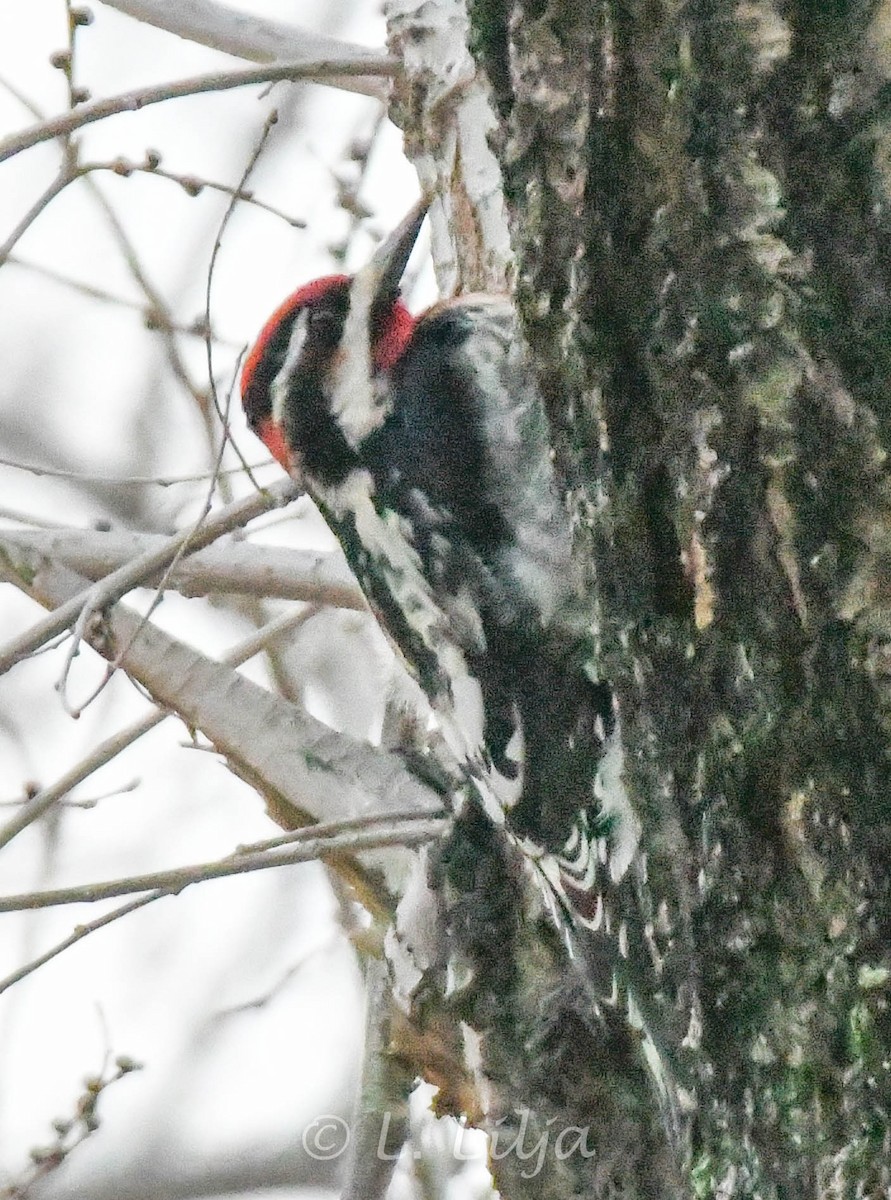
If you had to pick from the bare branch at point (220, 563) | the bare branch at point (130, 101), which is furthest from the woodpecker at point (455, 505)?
the bare branch at point (130, 101)

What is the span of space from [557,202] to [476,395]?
0.96 metres

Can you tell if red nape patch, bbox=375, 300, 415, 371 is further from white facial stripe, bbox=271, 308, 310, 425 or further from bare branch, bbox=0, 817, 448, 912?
bare branch, bbox=0, 817, 448, 912

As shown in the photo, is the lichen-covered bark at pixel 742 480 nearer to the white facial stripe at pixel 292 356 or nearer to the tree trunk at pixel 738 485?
the tree trunk at pixel 738 485

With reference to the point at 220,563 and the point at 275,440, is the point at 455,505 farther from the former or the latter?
the point at 220,563

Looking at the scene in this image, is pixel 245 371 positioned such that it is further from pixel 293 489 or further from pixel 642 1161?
pixel 642 1161

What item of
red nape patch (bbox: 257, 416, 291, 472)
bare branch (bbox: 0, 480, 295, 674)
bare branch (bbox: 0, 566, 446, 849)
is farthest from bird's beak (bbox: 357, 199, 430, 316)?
bare branch (bbox: 0, 566, 446, 849)

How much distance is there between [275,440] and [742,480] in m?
1.44

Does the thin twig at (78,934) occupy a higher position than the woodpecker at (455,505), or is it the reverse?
the woodpecker at (455,505)

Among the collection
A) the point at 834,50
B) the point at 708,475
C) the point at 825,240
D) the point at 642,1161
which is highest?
the point at 834,50

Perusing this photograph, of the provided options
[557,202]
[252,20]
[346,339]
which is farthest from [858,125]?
[252,20]

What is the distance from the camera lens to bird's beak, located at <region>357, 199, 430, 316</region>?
95.0 inches

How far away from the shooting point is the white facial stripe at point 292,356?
7.89ft

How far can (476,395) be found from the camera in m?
2.21

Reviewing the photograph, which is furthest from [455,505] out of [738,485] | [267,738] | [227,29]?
[227,29]
